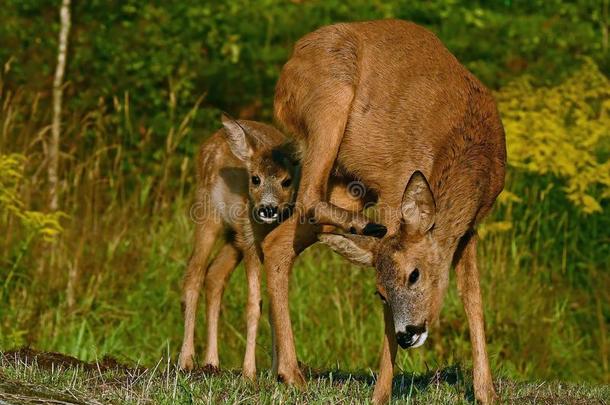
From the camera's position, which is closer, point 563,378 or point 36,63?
point 563,378

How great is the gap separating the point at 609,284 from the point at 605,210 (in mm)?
900

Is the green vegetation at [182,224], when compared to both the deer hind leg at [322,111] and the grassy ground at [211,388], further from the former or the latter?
the deer hind leg at [322,111]

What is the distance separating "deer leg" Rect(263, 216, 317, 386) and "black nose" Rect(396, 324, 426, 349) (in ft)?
5.19

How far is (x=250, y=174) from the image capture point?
9.15 meters

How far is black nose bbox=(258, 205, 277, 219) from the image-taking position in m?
8.64

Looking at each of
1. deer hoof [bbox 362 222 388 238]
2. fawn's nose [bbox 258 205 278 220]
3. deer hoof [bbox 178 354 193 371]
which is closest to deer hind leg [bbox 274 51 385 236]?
fawn's nose [bbox 258 205 278 220]

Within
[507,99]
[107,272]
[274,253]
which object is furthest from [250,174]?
[507,99]

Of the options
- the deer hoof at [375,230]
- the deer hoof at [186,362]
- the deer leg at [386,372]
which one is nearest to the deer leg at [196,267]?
the deer hoof at [186,362]

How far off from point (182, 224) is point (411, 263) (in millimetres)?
5182

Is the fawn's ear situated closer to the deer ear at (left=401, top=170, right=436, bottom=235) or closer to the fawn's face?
the fawn's face

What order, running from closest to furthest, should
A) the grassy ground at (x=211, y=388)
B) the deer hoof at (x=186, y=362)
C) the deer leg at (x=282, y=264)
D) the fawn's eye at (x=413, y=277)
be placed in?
the grassy ground at (x=211, y=388)
the fawn's eye at (x=413, y=277)
the deer leg at (x=282, y=264)
the deer hoof at (x=186, y=362)

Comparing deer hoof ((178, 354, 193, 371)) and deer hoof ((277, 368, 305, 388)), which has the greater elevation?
deer hoof ((277, 368, 305, 388))

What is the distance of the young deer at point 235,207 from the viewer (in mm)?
8930

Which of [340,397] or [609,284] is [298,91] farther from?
[609,284]
